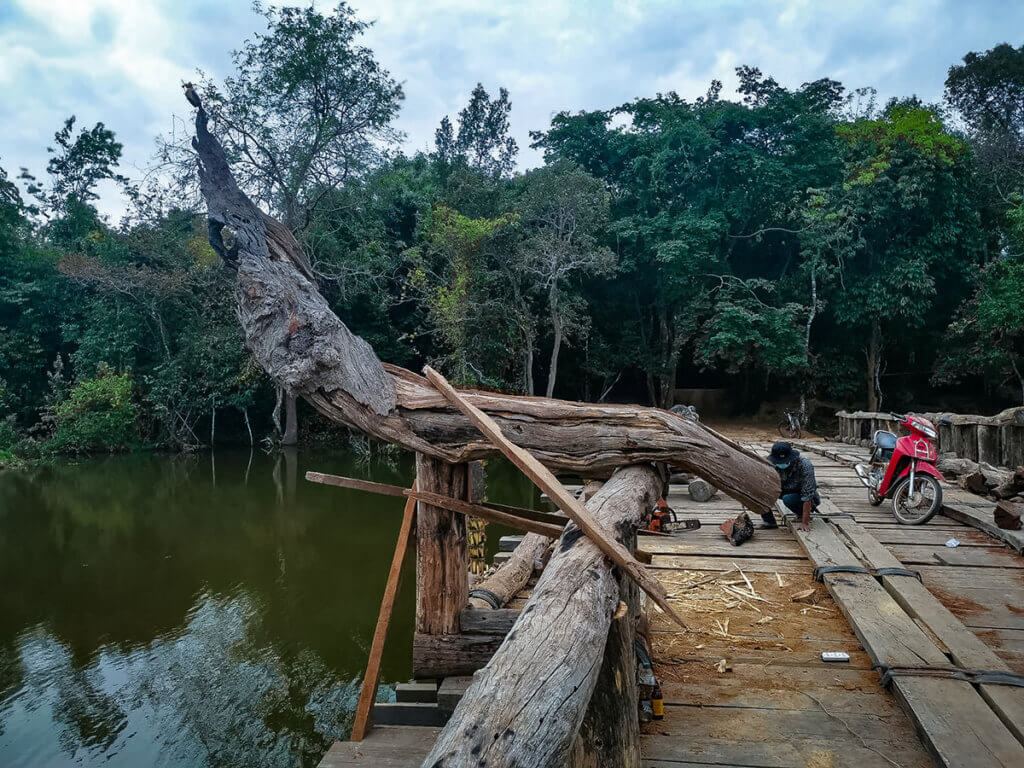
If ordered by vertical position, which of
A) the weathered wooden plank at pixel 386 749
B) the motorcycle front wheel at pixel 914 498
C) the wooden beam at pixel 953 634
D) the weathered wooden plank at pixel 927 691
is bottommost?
the weathered wooden plank at pixel 386 749

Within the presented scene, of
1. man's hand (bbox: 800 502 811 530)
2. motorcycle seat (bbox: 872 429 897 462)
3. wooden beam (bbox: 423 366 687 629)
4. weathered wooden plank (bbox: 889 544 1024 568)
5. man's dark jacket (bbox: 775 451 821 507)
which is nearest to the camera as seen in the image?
wooden beam (bbox: 423 366 687 629)

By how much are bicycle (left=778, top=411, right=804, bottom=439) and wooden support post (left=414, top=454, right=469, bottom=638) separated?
1571 centimetres

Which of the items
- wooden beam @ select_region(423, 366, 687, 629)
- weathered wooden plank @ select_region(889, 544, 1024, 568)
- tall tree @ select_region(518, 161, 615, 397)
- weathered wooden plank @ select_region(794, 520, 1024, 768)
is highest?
tall tree @ select_region(518, 161, 615, 397)

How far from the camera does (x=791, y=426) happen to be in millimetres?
17641

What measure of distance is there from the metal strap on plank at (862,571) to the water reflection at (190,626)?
11.4ft

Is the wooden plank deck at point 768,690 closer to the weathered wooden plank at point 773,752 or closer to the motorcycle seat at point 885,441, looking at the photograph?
the weathered wooden plank at point 773,752

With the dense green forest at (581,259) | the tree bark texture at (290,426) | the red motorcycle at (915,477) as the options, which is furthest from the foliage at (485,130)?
the red motorcycle at (915,477)

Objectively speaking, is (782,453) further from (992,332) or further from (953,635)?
(992,332)

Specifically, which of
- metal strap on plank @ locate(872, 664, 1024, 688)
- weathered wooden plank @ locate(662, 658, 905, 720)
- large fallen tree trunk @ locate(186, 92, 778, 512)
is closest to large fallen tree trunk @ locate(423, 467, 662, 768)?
large fallen tree trunk @ locate(186, 92, 778, 512)

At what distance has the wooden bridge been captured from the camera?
7.38 feet

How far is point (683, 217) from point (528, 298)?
17.0 ft

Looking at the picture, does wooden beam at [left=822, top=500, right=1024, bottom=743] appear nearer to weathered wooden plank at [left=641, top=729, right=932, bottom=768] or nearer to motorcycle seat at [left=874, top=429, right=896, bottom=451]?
weathered wooden plank at [left=641, top=729, right=932, bottom=768]

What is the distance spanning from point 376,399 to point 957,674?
8.74ft

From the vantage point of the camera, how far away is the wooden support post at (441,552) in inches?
111
